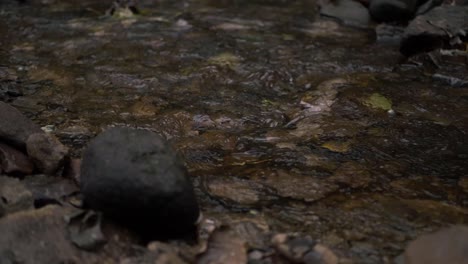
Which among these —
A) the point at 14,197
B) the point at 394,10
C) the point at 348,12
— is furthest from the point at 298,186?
the point at 348,12

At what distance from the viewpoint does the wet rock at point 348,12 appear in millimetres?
6916

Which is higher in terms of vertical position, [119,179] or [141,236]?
[119,179]

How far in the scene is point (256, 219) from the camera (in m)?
2.74

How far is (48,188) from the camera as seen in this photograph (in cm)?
276

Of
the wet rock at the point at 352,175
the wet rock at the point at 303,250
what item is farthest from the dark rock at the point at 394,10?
the wet rock at the point at 303,250

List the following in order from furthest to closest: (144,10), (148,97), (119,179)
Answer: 1. (144,10)
2. (148,97)
3. (119,179)

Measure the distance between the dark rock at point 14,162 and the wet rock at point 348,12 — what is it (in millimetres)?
5049

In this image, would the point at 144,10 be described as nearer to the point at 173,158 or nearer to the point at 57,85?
the point at 57,85

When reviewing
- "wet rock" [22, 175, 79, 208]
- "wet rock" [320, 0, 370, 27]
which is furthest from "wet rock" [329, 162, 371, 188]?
"wet rock" [320, 0, 370, 27]

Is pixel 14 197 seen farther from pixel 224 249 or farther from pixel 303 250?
pixel 303 250

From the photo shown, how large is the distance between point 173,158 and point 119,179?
291 mm

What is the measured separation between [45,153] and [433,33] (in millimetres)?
4263

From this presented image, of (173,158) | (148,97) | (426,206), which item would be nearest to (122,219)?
(173,158)

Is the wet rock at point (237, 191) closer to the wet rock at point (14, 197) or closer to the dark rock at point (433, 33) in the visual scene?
the wet rock at point (14, 197)
